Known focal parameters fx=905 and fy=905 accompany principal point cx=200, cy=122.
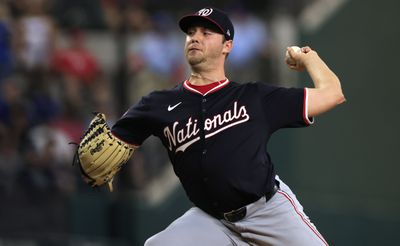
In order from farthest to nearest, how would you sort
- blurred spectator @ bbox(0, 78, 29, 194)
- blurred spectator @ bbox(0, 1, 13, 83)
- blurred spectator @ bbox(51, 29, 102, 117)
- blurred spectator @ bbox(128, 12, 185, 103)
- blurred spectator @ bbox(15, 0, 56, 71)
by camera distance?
blurred spectator @ bbox(128, 12, 185, 103) → blurred spectator @ bbox(51, 29, 102, 117) → blurred spectator @ bbox(15, 0, 56, 71) → blurred spectator @ bbox(0, 1, 13, 83) → blurred spectator @ bbox(0, 78, 29, 194)

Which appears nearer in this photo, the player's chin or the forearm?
the forearm

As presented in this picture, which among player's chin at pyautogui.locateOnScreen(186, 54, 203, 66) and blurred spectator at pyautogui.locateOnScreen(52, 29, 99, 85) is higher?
player's chin at pyautogui.locateOnScreen(186, 54, 203, 66)

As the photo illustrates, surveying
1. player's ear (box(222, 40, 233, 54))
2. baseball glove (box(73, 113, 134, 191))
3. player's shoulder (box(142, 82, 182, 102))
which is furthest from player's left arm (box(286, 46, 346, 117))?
baseball glove (box(73, 113, 134, 191))

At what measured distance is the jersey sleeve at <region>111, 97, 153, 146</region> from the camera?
5145 mm

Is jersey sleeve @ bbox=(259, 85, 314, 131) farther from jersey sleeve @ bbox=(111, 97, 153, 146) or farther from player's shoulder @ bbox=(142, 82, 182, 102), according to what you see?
jersey sleeve @ bbox=(111, 97, 153, 146)

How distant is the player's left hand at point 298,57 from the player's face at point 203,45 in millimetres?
396

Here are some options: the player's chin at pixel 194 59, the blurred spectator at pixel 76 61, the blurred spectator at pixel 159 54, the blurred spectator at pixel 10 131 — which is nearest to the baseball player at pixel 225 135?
the player's chin at pixel 194 59

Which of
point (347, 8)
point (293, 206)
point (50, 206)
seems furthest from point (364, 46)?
point (293, 206)

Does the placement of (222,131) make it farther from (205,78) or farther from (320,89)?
(320,89)

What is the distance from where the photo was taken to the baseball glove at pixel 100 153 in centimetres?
513

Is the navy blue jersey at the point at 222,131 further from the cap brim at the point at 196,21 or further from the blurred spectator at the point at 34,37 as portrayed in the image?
the blurred spectator at the point at 34,37

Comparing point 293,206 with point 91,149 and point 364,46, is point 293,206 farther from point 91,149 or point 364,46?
point 364,46

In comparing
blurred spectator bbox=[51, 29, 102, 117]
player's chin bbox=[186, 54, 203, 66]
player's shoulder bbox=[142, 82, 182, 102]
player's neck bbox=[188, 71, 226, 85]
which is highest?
player's chin bbox=[186, 54, 203, 66]

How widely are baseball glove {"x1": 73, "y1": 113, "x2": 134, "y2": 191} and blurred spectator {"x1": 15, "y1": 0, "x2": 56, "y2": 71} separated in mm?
4725
